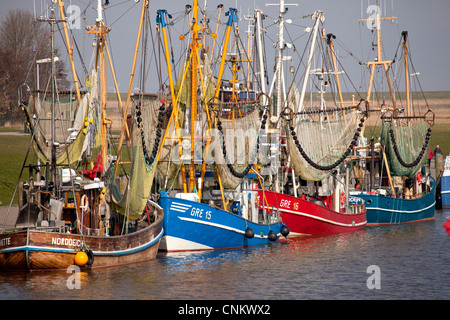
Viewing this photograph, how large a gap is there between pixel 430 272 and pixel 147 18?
15643mm

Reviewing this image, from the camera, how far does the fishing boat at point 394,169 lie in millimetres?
47031

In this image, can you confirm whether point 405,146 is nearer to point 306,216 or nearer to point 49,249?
point 306,216

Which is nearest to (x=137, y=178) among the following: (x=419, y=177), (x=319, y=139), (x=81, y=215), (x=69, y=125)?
(x=81, y=215)

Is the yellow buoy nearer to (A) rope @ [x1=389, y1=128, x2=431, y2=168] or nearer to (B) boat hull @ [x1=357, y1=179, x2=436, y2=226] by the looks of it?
(B) boat hull @ [x1=357, y1=179, x2=436, y2=226]

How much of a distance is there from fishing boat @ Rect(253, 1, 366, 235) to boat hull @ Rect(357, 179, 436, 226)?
3.20m

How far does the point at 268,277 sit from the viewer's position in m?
28.3

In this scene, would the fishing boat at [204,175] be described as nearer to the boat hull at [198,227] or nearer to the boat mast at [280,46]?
the boat hull at [198,227]

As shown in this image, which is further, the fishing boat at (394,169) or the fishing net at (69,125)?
the fishing boat at (394,169)

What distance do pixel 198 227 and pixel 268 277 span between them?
5523 mm

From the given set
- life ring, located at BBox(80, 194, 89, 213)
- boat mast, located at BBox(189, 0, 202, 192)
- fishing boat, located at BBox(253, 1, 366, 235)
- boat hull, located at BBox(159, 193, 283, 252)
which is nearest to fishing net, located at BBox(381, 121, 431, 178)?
fishing boat, located at BBox(253, 1, 366, 235)

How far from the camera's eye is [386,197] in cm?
4675

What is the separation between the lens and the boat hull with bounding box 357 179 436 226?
4650cm

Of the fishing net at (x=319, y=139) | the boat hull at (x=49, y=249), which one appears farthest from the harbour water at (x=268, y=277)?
the fishing net at (x=319, y=139)

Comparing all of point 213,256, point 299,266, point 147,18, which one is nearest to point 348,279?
point 299,266
